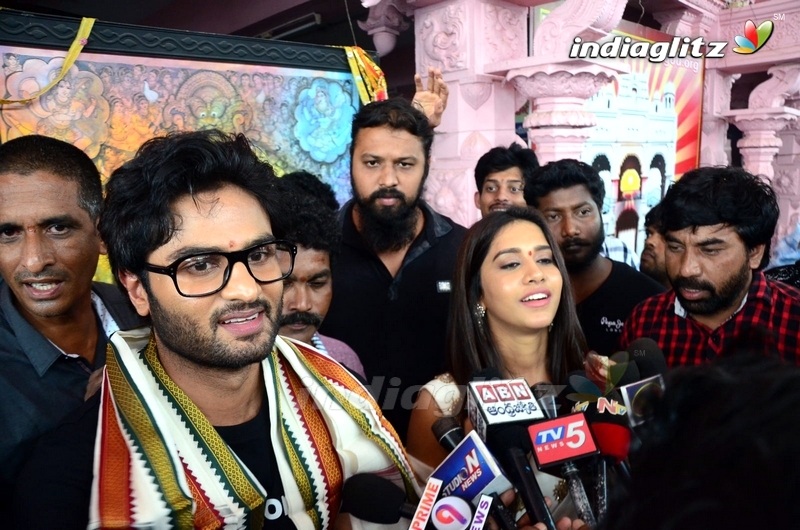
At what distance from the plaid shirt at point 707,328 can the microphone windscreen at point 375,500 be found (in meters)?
1.09

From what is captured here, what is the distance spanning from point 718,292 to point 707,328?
5.4 inches

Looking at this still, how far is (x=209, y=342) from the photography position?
122 cm

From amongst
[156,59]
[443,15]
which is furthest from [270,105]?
[443,15]

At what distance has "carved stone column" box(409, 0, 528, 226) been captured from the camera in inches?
132

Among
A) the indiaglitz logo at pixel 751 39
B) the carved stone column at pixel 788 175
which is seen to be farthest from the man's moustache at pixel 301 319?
the carved stone column at pixel 788 175

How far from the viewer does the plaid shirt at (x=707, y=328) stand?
6.01 ft

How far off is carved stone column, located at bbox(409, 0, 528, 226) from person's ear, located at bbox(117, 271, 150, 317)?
243 cm

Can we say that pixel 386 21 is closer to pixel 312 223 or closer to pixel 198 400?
pixel 312 223

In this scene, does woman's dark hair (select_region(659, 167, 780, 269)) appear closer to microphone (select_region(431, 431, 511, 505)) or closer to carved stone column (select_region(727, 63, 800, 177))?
microphone (select_region(431, 431, 511, 505))

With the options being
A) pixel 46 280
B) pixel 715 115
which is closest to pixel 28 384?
pixel 46 280

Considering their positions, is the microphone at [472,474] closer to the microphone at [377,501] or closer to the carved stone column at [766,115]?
the microphone at [377,501]

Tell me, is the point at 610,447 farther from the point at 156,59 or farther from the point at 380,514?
the point at 156,59

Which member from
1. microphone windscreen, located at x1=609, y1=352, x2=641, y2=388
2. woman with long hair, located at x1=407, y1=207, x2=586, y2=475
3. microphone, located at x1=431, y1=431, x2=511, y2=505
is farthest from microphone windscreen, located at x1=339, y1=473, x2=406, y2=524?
woman with long hair, located at x1=407, y1=207, x2=586, y2=475

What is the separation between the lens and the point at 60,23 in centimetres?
218
